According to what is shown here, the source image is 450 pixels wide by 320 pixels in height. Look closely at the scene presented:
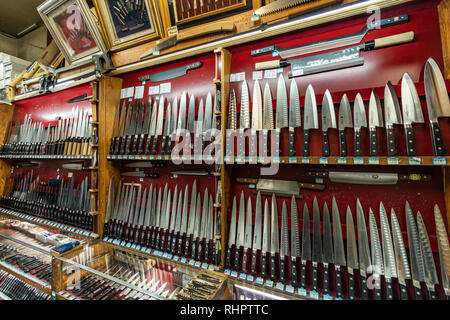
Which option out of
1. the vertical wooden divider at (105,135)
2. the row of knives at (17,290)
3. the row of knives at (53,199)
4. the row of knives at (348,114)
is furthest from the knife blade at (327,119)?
the row of knives at (17,290)

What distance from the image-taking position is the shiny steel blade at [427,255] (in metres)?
1.09

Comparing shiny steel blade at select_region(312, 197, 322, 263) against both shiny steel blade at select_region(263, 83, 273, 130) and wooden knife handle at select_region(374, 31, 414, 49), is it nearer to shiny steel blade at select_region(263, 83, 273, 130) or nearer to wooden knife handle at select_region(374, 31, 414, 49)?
shiny steel blade at select_region(263, 83, 273, 130)

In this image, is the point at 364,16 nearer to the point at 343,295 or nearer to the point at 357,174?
the point at 357,174

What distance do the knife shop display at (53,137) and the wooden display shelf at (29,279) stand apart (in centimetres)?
132

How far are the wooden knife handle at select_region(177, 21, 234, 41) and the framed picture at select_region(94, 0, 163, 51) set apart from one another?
0.36m

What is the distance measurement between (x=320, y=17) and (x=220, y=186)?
1496 mm

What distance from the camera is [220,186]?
162 centimetres

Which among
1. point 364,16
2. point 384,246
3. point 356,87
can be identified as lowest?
point 384,246

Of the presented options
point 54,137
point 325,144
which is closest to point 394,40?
point 325,144

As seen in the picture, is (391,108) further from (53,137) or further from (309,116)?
(53,137)

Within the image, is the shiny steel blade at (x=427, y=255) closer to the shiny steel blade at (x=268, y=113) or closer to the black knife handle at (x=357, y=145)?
the black knife handle at (x=357, y=145)

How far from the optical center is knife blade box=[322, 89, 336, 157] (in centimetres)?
137

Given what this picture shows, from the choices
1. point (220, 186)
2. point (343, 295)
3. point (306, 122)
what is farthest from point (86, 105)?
point (343, 295)

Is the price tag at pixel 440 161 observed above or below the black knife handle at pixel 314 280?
above
